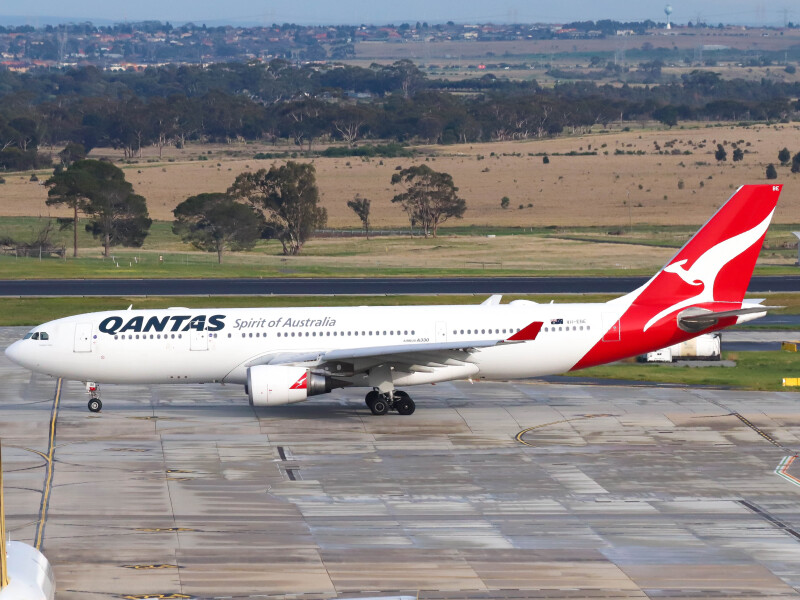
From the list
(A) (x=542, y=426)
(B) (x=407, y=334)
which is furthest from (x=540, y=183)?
(A) (x=542, y=426)

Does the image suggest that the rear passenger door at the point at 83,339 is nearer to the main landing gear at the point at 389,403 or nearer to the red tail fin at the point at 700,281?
the main landing gear at the point at 389,403

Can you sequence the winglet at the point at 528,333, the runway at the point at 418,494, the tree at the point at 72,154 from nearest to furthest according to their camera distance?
the runway at the point at 418,494, the winglet at the point at 528,333, the tree at the point at 72,154

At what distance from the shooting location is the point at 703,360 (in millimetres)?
53125

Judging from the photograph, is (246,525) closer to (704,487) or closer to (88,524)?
(88,524)

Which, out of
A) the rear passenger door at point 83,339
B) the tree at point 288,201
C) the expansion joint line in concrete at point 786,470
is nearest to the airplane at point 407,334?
the rear passenger door at point 83,339

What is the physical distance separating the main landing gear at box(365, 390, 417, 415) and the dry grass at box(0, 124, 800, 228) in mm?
91595

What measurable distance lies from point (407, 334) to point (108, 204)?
246 ft

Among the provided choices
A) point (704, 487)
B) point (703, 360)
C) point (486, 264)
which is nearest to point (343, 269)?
point (486, 264)

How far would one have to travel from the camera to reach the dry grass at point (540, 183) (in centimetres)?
13875

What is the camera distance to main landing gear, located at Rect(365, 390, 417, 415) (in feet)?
138

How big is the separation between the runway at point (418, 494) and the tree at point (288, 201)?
6950 cm

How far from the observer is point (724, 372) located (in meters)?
51.2

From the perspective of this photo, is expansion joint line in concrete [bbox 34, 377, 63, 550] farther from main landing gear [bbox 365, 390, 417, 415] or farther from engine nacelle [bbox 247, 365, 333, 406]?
main landing gear [bbox 365, 390, 417, 415]

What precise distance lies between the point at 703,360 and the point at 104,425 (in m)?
26.8
